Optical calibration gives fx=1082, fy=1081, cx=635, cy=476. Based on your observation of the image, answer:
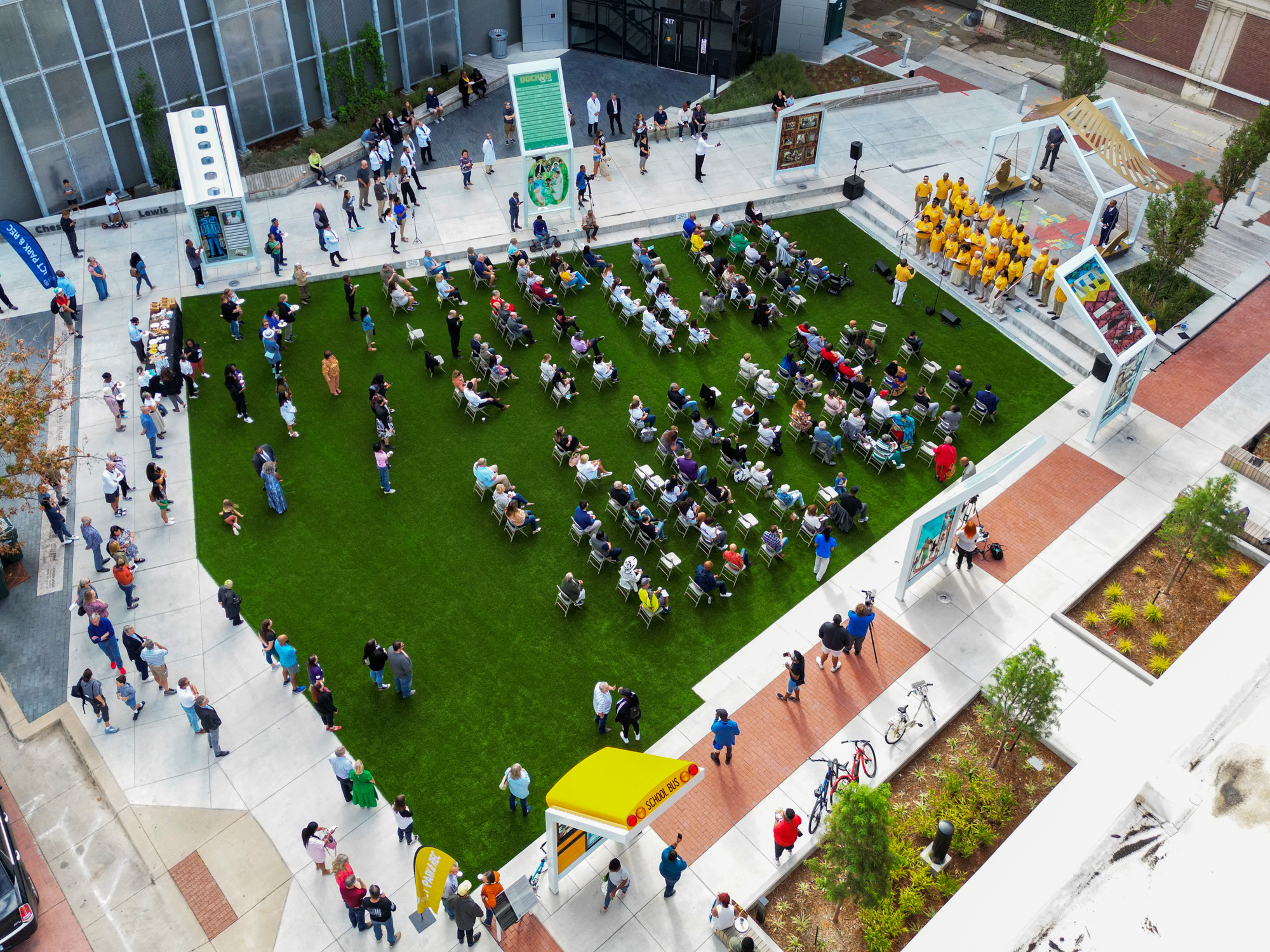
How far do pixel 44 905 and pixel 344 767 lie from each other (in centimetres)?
485

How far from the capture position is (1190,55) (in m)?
36.1

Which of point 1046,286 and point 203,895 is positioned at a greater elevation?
point 1046,286

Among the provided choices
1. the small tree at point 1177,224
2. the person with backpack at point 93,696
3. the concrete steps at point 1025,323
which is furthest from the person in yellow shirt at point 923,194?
the person with backpack at point 93,696

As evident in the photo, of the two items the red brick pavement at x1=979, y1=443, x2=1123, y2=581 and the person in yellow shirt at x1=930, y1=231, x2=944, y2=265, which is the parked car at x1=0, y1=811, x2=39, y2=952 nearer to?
the red brick pavement at x1=979, y1=443, x2=1123, y2=581

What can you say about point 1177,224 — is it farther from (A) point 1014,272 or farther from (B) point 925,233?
(B) point 925,233

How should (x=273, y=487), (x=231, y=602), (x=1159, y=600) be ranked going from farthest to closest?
(x=273, y=487) < (x=1159, y=600) < (x=231, y=602)

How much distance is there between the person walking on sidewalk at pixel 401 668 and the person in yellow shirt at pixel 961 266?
57.8 ft

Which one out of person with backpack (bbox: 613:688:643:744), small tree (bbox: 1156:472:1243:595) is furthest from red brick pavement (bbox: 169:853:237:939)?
small tree (bbox: 1156:472:1243:595)

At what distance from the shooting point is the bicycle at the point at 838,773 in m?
16.9

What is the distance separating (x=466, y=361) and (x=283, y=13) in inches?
554

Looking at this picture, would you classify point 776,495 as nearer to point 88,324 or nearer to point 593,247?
point 593,247

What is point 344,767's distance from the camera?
16875 mm

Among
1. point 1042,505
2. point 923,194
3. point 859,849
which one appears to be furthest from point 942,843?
point 923,194

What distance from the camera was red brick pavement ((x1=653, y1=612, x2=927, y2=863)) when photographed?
1733 cm
